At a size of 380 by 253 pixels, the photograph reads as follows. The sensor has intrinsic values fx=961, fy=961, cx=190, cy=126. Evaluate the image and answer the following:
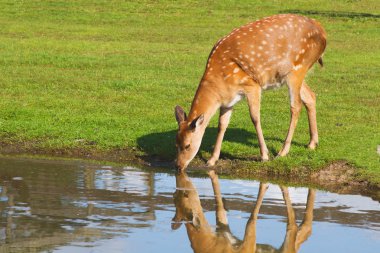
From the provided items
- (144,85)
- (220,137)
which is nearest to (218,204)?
(220,137)

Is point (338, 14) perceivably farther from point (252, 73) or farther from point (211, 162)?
point (211, 162)

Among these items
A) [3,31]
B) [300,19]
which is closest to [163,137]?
[300,19]

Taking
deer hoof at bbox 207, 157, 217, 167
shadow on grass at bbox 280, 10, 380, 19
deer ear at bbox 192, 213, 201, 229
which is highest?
deer ear at bbox 192, 213, 201, 229

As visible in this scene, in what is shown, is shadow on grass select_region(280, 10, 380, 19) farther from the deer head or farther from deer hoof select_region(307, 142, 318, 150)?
the deer head

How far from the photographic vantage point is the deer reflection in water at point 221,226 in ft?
30.2

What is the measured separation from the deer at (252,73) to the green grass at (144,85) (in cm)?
66

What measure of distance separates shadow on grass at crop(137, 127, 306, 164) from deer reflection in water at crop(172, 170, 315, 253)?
161cm

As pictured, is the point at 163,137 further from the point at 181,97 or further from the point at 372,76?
the point at 372,76

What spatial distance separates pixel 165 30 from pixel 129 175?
21.8m

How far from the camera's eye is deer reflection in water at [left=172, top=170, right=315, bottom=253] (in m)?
9.21

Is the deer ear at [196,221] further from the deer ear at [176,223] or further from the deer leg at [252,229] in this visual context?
the deer leg at [252,229]

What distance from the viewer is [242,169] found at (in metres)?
13.1

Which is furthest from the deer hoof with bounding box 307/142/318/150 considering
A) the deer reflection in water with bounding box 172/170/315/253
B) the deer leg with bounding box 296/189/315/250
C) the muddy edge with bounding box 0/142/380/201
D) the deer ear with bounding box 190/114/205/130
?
the deer leg with bounding box 296/189/315/250

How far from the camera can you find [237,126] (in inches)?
617
